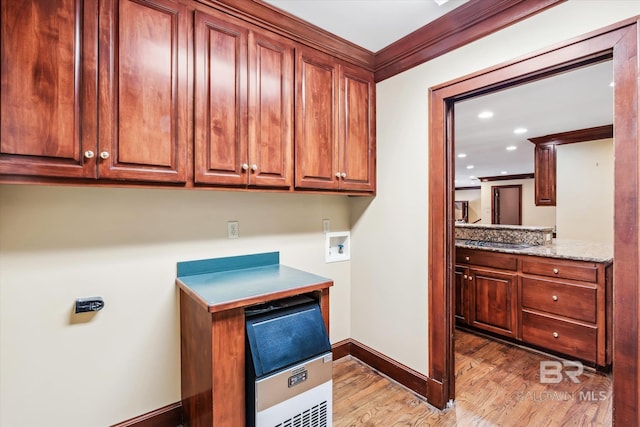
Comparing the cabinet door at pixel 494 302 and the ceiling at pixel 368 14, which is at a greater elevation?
the ceiling at pixel 368 14

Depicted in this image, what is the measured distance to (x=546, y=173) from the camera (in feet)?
15.4

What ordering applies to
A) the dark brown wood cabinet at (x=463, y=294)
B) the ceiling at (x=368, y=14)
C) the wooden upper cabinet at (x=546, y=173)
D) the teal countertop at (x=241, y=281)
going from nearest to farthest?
the teal countertop at (x=241, y=281), the ceiling at (x=368, y=14), the dark brown wood cabinet at (x=463, y=294), the wooden upper cabinet at (x=546, y=173)

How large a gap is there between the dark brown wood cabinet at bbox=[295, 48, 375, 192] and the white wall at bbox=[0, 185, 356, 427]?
0.58m

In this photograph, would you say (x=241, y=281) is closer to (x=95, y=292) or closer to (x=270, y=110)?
(x=95, y=292)

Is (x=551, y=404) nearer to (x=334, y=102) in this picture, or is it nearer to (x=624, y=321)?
(x=624, y=321)

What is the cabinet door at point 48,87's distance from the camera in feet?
3.91

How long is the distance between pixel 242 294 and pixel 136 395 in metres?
0.96

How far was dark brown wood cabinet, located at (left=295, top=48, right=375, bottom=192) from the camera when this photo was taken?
79.0 inches

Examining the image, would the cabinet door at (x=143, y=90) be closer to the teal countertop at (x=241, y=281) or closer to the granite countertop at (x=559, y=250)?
the teal countertop at (x=241, y=281)

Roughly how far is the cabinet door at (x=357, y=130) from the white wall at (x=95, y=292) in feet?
2.74

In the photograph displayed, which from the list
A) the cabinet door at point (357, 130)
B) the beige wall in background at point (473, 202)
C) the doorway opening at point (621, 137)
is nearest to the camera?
the doorway opening at point (621, 137)

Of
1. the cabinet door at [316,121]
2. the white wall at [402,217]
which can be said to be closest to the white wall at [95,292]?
the cabinet door at [316,121]

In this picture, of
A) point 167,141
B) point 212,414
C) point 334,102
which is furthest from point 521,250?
point 167,141

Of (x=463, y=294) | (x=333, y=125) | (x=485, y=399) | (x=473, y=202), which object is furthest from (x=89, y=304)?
(x=473, y=202)
